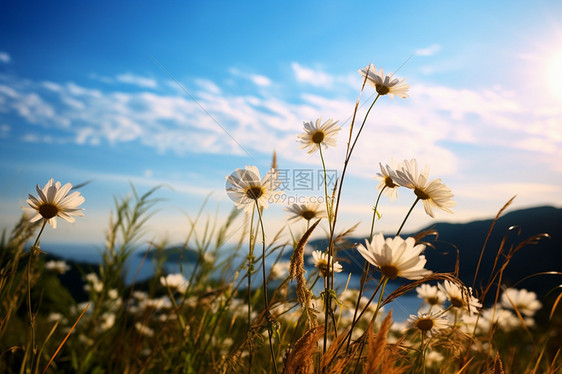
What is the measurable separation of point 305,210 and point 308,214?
0.02 meters

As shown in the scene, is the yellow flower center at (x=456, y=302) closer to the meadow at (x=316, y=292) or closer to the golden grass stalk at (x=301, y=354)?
the meadow at (x=316, y=292)

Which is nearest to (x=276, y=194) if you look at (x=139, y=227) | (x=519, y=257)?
(x=139, y=227)

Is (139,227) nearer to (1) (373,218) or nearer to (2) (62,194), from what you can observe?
(2) (62,194)

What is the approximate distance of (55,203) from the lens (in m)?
1.17

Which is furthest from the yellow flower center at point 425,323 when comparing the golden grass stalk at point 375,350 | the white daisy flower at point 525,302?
the white daisy flower at point 525,302

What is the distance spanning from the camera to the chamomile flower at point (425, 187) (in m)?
1.04

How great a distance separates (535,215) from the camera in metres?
5.43

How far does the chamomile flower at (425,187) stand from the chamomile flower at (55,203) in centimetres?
94

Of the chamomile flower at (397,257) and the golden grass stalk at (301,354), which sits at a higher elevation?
the chamomile flower at (397,257)

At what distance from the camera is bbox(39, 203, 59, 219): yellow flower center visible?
1158 millimetres

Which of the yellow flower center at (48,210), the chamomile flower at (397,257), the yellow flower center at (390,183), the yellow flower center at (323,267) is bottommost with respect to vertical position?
the yellow flower center at (323,267)

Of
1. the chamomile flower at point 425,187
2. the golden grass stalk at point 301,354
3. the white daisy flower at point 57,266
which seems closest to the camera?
the golden grass stalk at point 301,354

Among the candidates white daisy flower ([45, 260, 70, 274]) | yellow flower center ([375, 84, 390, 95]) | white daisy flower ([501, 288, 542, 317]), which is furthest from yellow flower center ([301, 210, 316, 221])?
white daisy flower ([45, 260, 70, 274])

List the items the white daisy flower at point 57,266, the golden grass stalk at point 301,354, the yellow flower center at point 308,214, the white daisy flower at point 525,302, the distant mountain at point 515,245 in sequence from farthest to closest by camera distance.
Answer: the distant mountain at point 515,245, the white daisy flower at point 57,266, the white daisy flower at point 525,302, the yellow flower center at point 308,214, the golden grass stalk at point 301,354
